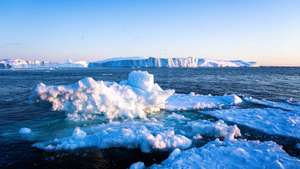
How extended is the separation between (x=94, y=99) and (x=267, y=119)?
10975mm

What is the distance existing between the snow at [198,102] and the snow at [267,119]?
240 centimetres

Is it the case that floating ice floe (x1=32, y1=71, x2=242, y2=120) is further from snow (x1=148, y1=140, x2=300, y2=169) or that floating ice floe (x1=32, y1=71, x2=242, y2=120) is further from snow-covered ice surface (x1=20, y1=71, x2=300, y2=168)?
snow (x1=148, y1=140, x2=300, y2=169)

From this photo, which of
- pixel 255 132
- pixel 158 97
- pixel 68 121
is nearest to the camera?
pixel 255 132

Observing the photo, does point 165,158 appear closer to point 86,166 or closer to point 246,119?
point 86,166

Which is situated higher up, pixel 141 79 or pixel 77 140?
pixel 141 79

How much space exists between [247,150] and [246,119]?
298 inches

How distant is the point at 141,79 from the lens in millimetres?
23500

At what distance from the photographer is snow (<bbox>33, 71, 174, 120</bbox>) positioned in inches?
737

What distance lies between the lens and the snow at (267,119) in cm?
1735

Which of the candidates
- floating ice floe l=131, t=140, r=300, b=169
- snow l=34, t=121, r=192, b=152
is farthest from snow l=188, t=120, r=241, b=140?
snow l=34, t=121, r=192, b=152

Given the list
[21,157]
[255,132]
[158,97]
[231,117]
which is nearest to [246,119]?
[231,117]

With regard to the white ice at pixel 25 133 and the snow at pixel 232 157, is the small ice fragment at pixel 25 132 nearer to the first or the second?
the white ice at pixel 25 133

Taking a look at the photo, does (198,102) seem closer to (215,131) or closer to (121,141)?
(215,131)

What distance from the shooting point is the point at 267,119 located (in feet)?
66.1
